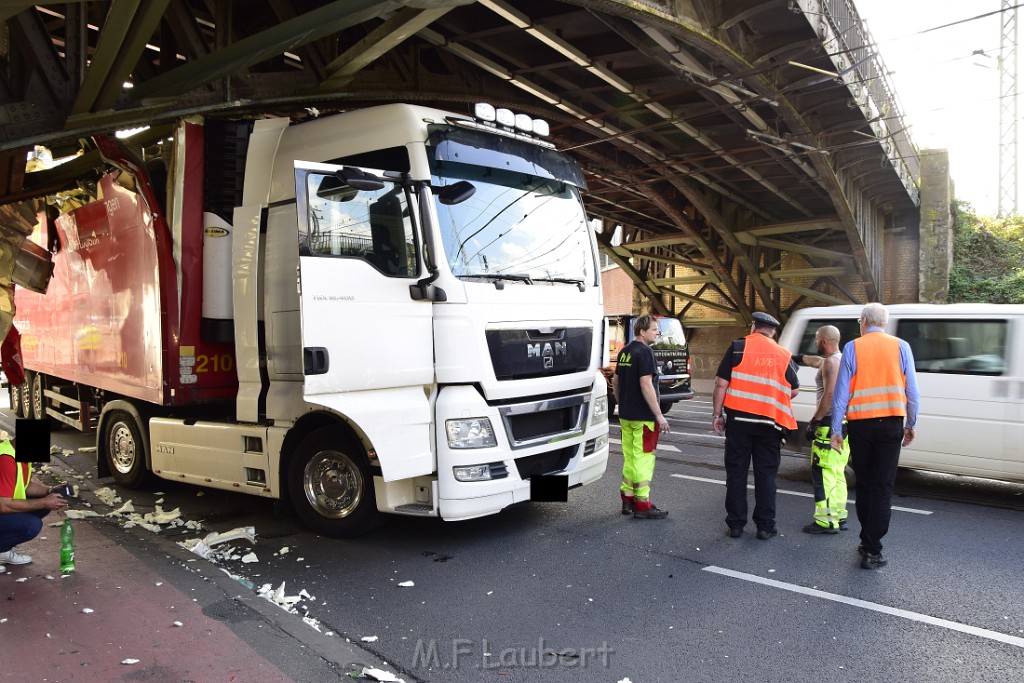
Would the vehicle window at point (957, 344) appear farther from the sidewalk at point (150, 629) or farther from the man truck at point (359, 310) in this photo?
the sidewalk at point (150, 629)

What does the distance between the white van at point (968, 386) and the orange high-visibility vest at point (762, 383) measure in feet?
7.89

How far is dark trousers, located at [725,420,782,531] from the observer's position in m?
5.66

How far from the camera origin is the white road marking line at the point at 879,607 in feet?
13.0

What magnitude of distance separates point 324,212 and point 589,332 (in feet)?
7.87

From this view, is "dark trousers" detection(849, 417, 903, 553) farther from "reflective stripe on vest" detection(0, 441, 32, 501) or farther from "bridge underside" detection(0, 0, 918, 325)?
"reflective stripe on vest" detection(0, 441, 32, 501)

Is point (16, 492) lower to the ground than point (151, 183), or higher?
lower

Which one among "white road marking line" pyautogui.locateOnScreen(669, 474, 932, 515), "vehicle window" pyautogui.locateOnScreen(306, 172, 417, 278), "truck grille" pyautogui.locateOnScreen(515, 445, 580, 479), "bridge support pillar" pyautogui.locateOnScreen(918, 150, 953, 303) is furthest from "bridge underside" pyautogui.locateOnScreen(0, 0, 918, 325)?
"white road marking line" pyautogui.locateOnScreen(669, 474, 932, 515)

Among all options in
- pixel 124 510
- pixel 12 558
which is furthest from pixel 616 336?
Result: pixel 12 558

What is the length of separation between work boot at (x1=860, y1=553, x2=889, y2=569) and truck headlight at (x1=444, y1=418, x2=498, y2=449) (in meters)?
2.73

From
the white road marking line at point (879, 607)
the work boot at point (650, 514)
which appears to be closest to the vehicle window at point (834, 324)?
the work boot at point (650, 514)

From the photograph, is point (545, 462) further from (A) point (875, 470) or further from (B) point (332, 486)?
(A) point (875, 470)

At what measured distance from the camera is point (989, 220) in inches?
891

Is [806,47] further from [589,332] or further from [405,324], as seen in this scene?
[405,324]

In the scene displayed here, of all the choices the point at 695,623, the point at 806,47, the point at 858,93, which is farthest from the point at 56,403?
the point at 858,93
